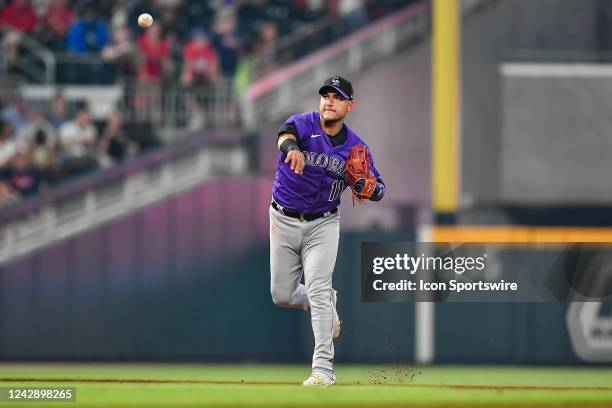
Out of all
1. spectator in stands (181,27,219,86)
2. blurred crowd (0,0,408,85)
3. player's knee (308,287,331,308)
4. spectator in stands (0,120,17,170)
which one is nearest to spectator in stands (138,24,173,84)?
blurred crowd (0,0,408,85)

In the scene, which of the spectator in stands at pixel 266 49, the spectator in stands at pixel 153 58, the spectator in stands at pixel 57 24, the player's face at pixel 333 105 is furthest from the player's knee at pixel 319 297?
the spectator in stands at pixel 57 24

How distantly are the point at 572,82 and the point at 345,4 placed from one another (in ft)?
9.54

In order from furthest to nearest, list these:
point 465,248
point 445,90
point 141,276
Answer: point 445,90 < point 141,276 < point 465,248

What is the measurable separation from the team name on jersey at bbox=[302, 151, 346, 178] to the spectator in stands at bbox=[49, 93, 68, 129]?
22.7 feet

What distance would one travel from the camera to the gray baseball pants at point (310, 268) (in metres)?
7.50

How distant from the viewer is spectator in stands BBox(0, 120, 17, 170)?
44.1 feet

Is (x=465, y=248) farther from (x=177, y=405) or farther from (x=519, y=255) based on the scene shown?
(x=177, y=405)

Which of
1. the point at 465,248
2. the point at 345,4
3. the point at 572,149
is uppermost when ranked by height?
the point at 345,4

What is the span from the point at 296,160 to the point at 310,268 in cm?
82

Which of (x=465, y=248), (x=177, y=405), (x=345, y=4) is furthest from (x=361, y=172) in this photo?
(x=345, y=4)

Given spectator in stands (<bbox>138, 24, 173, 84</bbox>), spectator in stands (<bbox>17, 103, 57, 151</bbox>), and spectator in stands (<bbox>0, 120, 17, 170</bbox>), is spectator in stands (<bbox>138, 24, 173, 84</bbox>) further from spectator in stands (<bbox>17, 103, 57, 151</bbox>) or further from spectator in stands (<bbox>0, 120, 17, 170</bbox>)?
spectator in stands (<bbox>0, 120, 17, 170</bbox>)

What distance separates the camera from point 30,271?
12.5 m

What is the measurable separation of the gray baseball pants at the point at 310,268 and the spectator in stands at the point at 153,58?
7031 millimetres

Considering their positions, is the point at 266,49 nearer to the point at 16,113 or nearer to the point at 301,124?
the point at 16,113
